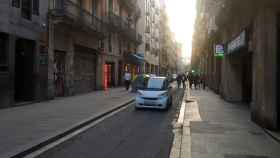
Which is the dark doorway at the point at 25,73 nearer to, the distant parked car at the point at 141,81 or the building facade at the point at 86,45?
the building facade at the point at 86,45

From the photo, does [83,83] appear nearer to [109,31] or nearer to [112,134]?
[109,31]

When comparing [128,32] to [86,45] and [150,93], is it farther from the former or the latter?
[150,93]

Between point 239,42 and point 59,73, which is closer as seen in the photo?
point 239,42

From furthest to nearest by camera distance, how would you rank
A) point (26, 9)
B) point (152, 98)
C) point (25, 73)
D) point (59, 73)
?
1. point (59, 73)
2. point (25, 73)
3. point (26, 9)
4. point (152, 98)

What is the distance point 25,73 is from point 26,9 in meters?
3.08

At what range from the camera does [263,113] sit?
11453 mm

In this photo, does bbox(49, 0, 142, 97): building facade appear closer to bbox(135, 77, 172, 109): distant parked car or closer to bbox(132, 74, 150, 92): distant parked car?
bbox(132, 74, 150, 92): distant parked car

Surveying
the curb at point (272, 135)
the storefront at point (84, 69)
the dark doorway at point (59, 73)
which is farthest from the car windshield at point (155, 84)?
the storefront at point (84, 69)

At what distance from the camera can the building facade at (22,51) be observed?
16141mm

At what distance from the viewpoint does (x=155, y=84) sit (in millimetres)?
18391

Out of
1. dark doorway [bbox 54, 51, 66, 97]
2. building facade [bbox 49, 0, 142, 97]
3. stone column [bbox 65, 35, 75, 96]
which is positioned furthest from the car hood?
stone column [bbox 65, 35, 75, 96]

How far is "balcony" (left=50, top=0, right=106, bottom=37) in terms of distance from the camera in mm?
20906

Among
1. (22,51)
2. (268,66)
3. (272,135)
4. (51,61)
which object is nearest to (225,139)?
(272,135)

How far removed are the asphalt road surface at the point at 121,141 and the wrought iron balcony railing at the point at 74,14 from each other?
30.5ft
